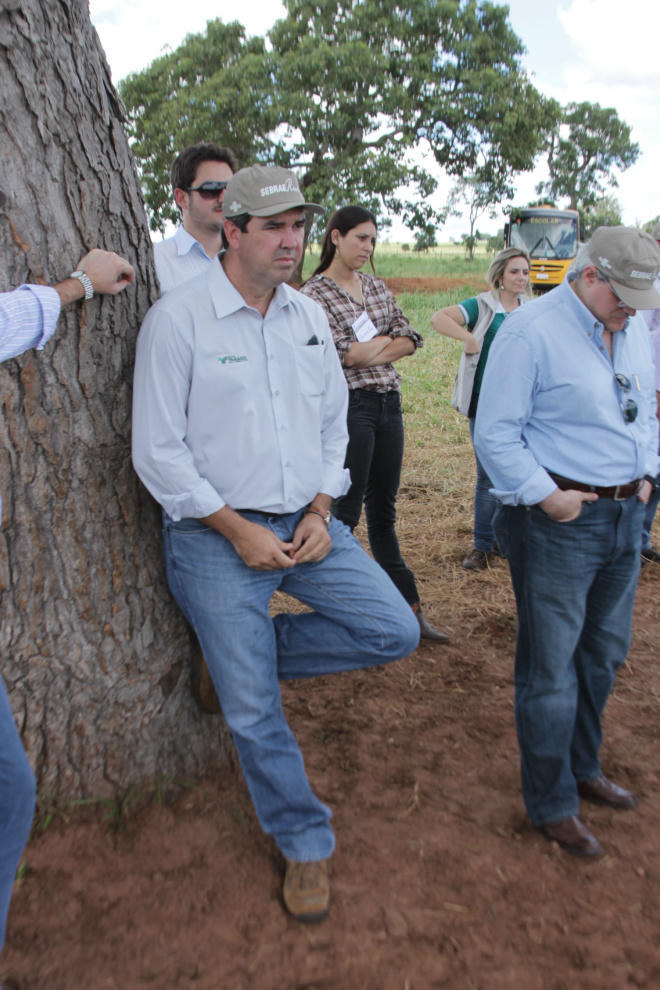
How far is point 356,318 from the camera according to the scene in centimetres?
409

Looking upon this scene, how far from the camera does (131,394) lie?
8.73 feet

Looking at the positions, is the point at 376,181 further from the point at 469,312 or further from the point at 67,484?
the point at 67,484

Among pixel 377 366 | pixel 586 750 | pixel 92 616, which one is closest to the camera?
pixel 92 616

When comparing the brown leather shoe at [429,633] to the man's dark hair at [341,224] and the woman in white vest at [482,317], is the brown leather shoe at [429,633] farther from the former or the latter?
the man's dark hair at [341,224]

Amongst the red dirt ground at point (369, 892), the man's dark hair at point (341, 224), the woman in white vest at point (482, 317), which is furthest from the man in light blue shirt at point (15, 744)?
the woman in white vest at point (482, 317)

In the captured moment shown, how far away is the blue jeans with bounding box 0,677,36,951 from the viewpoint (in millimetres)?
1935

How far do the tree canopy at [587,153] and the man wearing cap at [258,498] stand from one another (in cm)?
6272

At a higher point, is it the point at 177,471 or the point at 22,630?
the point at 177,471

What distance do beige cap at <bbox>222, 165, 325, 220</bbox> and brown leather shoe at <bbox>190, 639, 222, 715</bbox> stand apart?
5.26ft

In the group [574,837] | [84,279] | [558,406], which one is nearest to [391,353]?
[558,406]

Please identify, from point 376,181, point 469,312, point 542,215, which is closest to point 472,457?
point 469,312

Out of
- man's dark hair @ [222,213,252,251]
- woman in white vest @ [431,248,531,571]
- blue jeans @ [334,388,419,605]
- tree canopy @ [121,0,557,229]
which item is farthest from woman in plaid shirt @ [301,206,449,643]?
tree canopy @ [121,0,557,229]

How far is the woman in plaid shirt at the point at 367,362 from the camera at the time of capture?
4.03 meters

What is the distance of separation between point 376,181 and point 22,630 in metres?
22.6
